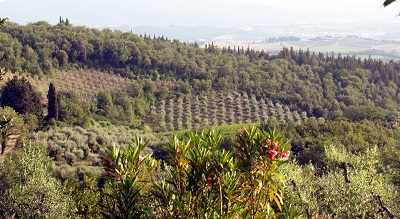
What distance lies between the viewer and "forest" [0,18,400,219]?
26.9 feet

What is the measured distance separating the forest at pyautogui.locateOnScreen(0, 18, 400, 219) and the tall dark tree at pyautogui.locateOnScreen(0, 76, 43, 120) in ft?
0.46

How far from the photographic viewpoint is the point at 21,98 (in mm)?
44938

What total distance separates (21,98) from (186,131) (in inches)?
667

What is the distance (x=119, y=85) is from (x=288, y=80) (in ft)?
93.1

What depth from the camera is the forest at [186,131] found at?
819 centimetres

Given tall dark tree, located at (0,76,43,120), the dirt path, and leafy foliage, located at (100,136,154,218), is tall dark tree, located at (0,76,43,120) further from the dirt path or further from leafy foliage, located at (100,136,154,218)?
leafy foliage, located at (100,136,154,218)

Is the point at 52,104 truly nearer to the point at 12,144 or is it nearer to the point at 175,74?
the point at 12,144

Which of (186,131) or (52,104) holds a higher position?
(52,104)

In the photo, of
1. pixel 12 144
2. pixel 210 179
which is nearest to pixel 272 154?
pixel 210 179

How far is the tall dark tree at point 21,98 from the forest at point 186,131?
0.14 m

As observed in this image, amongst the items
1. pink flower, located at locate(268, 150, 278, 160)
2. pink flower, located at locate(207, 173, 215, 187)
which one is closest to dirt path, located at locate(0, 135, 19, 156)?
pink flower, located at locate(207, 173, 215, 187)

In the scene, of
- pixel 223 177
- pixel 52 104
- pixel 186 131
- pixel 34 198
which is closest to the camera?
pixel 223 177

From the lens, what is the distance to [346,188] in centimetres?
1630

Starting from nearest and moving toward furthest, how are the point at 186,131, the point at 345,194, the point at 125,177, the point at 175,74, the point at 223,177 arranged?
the point at 223,177
the point at 125,177
the point at 345,194
the point at 186,131
the point at 175,74
